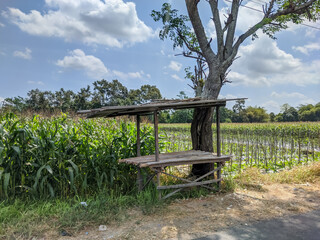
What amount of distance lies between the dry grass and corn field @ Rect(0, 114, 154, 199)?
283 cm

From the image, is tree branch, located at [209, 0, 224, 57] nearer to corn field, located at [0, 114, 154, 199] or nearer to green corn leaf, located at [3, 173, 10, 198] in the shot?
corn field, located at [0, 114, 154, 199]

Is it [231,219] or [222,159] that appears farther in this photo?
[222,159]

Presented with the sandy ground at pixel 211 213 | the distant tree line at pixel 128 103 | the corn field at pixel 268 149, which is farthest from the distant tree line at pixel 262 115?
the sandy ground at pixel 211 213

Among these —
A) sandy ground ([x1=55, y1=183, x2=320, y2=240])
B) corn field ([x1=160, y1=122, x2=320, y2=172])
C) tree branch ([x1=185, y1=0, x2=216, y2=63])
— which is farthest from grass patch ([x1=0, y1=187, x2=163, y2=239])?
tree branch ([x1=185, y1=0, x2=216, y2=63])

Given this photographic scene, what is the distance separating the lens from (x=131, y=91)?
171ft

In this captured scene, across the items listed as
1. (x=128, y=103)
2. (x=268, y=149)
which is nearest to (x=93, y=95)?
(x=128, y=103)

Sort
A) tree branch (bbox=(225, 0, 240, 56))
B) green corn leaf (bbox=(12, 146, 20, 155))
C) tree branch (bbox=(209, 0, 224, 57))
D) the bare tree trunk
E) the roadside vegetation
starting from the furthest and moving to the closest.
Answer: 1. tree branch (bbox=(209, 0, 224, 57))
2. tree branch (bbox=(225, 0, 240, 56))
3. the bare tree trunk
4. green corn leaf (bbox=(12, 146, 20, 155))
5. the roadside vegetation

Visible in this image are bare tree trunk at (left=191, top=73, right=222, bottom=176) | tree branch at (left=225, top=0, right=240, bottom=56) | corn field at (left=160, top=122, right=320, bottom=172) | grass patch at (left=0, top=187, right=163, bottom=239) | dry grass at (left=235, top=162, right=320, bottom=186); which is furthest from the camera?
corn field at (left=160, top=122, right=320, bottom=172)

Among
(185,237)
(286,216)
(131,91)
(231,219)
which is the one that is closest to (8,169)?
(185,237)

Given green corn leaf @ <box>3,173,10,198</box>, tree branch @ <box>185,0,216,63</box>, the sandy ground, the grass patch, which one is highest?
tree branch @ <box>185,0,216,63</box>

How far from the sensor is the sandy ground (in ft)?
10.7

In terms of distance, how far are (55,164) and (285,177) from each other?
17.7 feet

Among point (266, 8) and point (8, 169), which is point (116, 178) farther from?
point (266, 8)

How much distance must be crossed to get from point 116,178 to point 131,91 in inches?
1886
